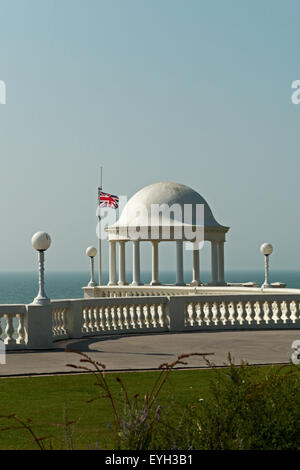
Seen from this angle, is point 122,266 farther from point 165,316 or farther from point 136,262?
point 165,316

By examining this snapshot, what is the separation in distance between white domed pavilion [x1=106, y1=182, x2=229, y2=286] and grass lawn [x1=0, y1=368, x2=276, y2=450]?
72.8 feet

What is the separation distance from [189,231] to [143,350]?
1890cm

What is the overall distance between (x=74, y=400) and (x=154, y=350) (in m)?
6.44

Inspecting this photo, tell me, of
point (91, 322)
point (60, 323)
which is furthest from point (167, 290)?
point (60, 323)

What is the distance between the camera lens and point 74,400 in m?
11.4

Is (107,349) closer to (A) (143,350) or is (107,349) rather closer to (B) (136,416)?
(A) (143,350)

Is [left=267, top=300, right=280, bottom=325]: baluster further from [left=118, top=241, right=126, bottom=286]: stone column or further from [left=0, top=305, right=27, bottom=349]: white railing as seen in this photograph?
[left=118, top=241, right=126, bottom=286]: stone column

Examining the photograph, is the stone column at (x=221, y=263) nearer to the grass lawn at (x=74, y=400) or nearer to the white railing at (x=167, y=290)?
the white railing at (x=167, y=290)

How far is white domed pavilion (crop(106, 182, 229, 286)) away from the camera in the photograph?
1432 inches

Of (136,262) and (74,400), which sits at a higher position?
(136,262)

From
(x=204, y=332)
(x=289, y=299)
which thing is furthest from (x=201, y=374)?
(x=289, y=299)

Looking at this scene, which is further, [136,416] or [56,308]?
[56,308]

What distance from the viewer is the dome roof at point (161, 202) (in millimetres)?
37156
